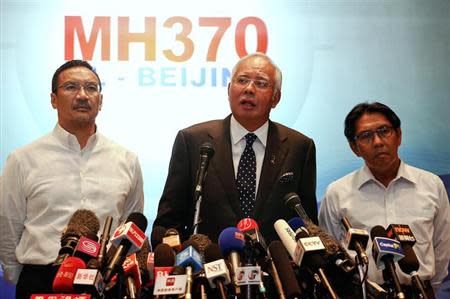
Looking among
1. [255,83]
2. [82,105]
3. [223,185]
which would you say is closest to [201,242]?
[223,185]

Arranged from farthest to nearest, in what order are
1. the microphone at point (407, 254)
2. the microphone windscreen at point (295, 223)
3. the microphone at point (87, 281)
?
the microphone windscreen at point (295, 223) < the microphone at point (407, 254) < the microphone at point (87, 281)

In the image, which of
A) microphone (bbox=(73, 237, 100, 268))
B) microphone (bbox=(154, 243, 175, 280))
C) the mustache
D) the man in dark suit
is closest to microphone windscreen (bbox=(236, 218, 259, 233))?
microphone (bbox=(154, 243, 175, 280))

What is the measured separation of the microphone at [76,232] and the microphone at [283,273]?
0.69m

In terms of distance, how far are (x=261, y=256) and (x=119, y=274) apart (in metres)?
0.50

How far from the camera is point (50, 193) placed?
3574 millimetres

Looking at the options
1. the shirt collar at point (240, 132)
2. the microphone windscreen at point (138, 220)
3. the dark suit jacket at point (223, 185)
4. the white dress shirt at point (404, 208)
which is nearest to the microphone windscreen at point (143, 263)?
the microphone windscreen at point (138, 220)

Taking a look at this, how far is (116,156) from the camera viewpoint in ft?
12.5

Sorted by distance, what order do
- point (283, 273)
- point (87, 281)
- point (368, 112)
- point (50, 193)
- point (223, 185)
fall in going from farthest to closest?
point (368, 112) < point (50, 193) < point (223, 185) < point (283, 273) < point (87, 281)

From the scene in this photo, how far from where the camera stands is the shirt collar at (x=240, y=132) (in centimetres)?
362

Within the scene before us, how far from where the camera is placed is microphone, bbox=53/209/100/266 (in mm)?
2355

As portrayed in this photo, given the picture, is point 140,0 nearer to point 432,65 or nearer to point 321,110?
point 321,110

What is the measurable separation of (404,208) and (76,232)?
6.44ft

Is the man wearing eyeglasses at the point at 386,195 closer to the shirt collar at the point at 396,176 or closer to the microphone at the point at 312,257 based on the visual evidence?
the shirt collar at the point at 396,176

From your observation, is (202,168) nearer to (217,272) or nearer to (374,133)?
(217,272)
